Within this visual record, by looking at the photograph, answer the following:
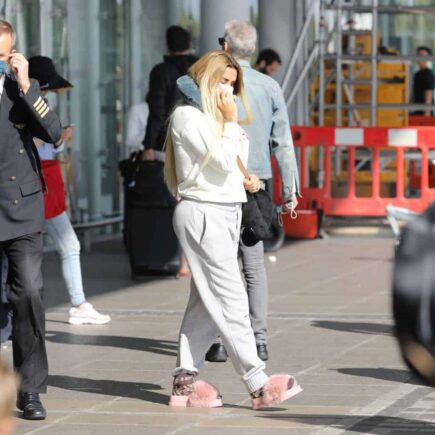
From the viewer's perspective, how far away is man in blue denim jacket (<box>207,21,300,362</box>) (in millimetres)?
8070

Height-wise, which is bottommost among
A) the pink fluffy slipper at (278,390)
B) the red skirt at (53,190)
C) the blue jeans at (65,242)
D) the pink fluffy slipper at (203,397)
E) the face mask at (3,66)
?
the pink fluffy slipper at (203,397)

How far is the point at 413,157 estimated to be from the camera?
17.0 meters

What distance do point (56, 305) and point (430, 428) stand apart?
495cm

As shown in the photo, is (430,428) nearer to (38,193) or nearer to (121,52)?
(38,193)

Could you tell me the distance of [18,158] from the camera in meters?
6.94

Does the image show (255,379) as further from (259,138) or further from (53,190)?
(53,190)

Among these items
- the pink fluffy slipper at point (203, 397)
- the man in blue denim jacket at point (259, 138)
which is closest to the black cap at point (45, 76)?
the man in blue denim jacket at point (259, 138)

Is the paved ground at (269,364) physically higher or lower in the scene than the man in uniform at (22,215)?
lower

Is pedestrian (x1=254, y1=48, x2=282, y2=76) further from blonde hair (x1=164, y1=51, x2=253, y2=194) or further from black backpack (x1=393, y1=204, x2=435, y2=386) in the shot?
black backpack (x1=393, y1=204, x2=435, y2=386)

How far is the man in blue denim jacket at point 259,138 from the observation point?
8.07 m

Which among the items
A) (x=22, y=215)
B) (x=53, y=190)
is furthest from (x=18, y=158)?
(x=53, y=190)

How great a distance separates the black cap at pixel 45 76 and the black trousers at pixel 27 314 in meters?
2.34

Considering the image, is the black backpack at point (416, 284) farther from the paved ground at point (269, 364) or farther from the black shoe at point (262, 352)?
the black shoe at point (262, 352)

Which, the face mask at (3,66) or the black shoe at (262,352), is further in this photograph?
the black shoe at (262,352)
